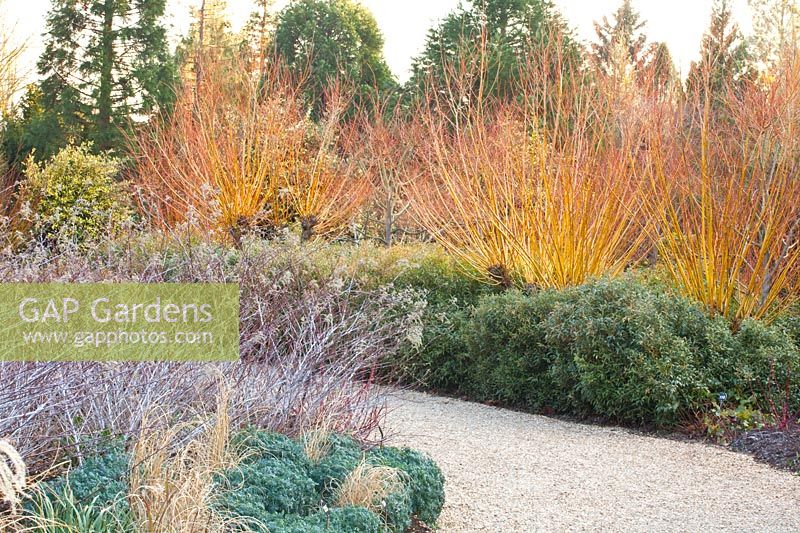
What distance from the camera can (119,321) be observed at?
4859mm

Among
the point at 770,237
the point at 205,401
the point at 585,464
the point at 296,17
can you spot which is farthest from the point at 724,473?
the point at 296,17

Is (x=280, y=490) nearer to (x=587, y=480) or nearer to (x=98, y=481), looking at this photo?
(x=98, y=481)

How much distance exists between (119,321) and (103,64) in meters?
14.7

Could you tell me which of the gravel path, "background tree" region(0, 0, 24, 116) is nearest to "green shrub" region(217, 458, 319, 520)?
the gravel path

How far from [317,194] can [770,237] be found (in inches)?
234

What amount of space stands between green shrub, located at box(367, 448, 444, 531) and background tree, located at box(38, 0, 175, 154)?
15859mm

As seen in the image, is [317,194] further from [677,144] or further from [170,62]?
[170,62]

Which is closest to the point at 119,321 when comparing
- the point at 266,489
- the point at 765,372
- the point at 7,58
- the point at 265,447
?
the point at 265,447

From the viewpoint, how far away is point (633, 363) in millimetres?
5516

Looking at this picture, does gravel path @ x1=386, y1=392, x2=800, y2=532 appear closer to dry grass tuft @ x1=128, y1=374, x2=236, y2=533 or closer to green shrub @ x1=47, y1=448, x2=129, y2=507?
dry grass tuft @ x1=128, y1=374, x2=236, y2=533

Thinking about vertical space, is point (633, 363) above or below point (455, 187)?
below

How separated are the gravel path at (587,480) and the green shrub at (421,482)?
0.11 m

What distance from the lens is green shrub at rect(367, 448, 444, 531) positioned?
11.0 ft

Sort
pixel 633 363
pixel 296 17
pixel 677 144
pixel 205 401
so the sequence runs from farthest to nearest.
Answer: pixel 296 17 → pixel 677 144 → pixel 633 363 → pixel 205 401
